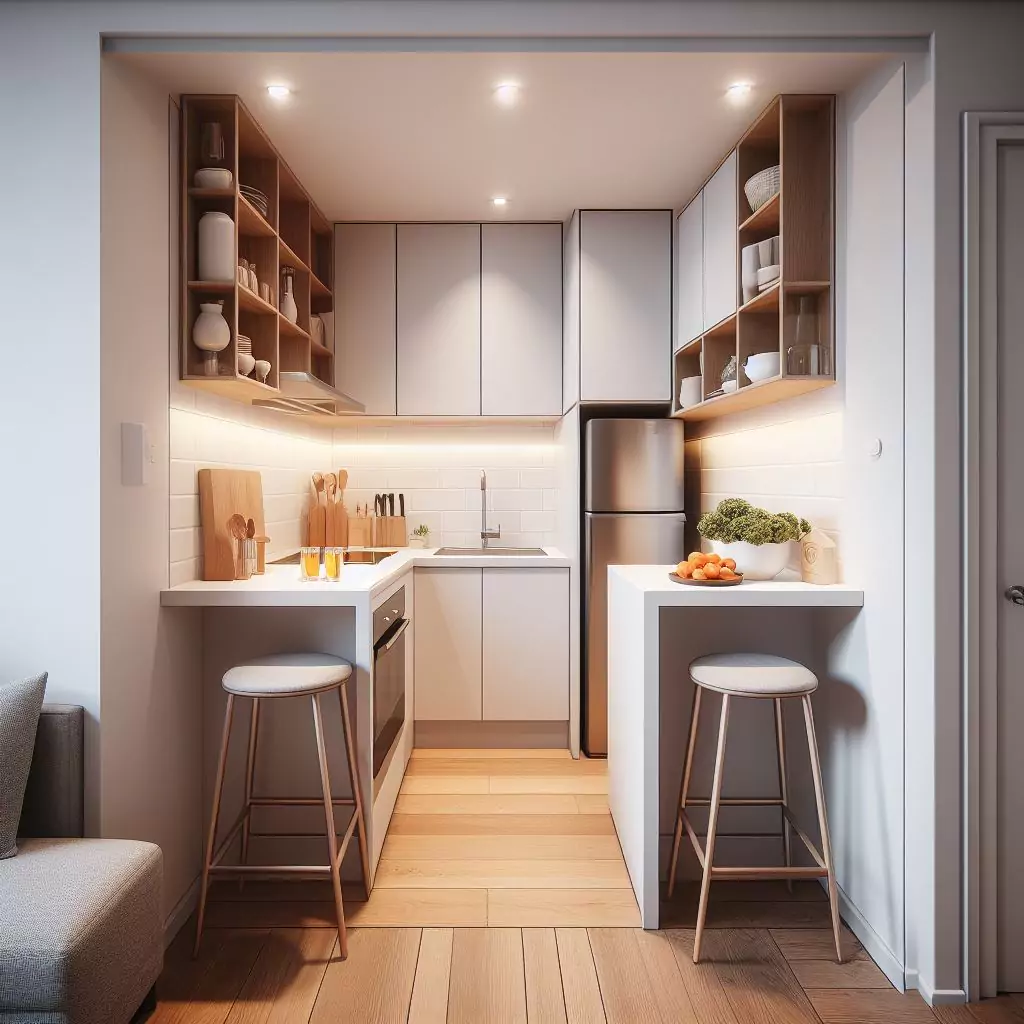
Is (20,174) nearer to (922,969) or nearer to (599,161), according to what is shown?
(599,161)

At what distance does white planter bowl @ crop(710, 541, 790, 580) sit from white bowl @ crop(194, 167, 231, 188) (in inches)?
78.3

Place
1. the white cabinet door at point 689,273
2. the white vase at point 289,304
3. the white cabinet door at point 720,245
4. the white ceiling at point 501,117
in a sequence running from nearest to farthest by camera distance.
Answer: the white ceiling at point 501,117 → the white cabinet door at point 720,245 → the white vase at point 289,304 → the white cabinet door at point 689,273

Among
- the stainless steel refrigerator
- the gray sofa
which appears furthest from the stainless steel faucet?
the gray sofa

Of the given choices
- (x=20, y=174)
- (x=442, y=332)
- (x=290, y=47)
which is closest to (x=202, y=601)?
(x=20, y=174)

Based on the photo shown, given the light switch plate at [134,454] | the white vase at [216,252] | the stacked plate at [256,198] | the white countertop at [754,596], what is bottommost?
the white countertop at [754,596]

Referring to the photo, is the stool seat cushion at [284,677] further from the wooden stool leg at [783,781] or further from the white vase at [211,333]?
the wooden stool leg at [783,781]

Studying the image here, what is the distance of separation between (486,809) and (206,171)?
251 centimetres

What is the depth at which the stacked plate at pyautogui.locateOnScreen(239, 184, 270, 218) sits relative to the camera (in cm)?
257

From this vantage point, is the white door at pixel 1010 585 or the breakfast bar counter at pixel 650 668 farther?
the breakfast bar counter at pixel 650 668

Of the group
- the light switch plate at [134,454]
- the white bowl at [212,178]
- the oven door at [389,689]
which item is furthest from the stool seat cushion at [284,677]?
the white bowl at [212,178]

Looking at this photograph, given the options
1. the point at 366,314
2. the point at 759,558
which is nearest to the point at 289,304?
the point at 366,314

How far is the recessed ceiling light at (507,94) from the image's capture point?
2252 mm

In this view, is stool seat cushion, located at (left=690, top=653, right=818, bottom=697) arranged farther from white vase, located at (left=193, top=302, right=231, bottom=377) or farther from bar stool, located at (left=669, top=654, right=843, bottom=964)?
white vase, located at (left=193, top=302, right=231, bottom=377)

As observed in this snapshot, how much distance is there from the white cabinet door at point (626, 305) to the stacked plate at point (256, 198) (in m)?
1.46
